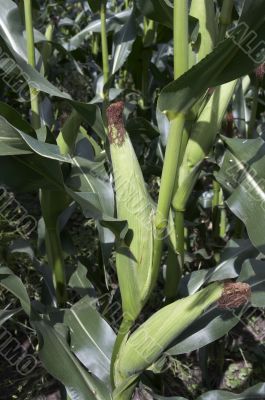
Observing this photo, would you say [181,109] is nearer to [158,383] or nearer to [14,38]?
[14,38]

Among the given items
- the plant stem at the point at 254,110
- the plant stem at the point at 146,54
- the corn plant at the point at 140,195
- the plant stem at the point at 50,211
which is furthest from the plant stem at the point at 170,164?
the plant stem at the point at 146,54

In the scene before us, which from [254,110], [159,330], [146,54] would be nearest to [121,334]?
[159,330]

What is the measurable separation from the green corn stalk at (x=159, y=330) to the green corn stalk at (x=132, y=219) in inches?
2.4

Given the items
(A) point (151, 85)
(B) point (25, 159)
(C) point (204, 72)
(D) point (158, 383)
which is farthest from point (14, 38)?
(A) point (151, 85)

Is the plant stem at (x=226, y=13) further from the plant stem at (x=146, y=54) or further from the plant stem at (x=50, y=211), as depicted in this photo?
the plant stem at (x=146, y=54)

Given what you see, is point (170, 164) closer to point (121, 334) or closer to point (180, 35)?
point (180, 35)

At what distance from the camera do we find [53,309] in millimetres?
1548

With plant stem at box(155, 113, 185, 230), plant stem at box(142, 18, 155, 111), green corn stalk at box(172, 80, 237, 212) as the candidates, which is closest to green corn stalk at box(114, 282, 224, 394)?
plant stem at box(155, 113, 185, 230)

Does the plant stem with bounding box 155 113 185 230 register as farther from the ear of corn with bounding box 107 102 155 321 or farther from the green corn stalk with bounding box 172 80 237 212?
the green corn stalk with bounding box 172 80 237 212

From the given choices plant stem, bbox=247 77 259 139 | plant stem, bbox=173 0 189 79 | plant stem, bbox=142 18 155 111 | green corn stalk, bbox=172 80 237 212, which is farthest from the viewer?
plant stem, bbox=142 18 155 111

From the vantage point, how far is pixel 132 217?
1.15 m

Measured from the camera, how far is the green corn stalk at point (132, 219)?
1.13 meters

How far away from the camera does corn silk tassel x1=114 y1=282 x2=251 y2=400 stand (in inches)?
42.5

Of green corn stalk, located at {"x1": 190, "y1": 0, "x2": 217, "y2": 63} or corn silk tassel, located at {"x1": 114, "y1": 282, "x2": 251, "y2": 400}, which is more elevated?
green corn stalk, located at {"x1": 190, "y1": 0, "x2": 217, "y2": 63}
